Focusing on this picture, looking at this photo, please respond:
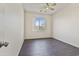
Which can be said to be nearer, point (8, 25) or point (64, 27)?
point (8, 25)

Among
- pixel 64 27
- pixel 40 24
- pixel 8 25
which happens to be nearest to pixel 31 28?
pixel 40 24

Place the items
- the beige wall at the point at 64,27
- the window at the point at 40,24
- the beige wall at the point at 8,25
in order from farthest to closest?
the beige wall at the point at 64,27 → the window at the point at 40,24 → the beige wall at the point at 8,25

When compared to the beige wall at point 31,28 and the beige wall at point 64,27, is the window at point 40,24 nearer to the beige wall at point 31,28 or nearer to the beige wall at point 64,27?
the beige wall at point 31,28

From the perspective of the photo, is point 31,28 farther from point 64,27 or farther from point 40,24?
point 64,27

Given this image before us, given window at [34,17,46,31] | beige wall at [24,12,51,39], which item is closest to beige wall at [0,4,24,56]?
beige wall at [24,12,51,39]

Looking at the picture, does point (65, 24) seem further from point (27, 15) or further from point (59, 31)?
point (27, 15)

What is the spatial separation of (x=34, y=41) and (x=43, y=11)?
573 mm

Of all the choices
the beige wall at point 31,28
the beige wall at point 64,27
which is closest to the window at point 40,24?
the beige wall at point 31,28

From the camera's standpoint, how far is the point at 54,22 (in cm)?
157

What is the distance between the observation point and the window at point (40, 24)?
1.37 m

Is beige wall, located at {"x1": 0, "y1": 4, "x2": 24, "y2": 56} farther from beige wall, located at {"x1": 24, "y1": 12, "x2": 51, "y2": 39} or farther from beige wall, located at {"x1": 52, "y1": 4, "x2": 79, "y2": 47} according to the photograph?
beige wall, located at {"x1": 52, "y1": 4, "x2": 79, "y2": 47}

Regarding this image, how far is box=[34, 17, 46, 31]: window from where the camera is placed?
1.37 metres

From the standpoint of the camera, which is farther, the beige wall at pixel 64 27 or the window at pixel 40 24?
the beige wall at pixel 64 27

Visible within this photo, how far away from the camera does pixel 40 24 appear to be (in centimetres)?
139
